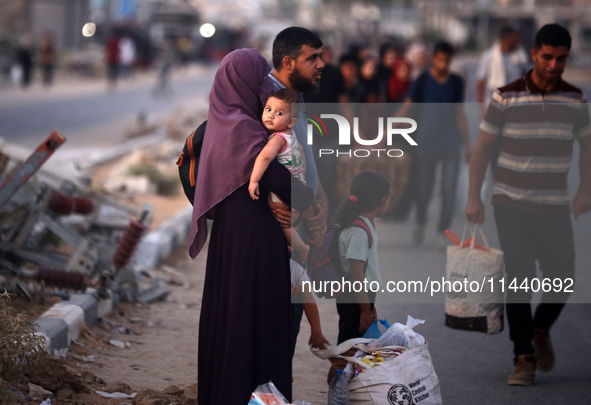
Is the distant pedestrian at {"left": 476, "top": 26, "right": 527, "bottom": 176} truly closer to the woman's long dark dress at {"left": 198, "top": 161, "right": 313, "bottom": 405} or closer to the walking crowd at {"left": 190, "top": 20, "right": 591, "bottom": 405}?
the walking crowd at {"left": 190, "top": 20, "right": 591, "bottom": 405}

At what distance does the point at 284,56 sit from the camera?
421 centimetres

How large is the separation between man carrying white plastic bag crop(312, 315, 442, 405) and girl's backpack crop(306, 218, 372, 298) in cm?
43

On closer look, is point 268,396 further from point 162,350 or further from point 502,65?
point 502,65

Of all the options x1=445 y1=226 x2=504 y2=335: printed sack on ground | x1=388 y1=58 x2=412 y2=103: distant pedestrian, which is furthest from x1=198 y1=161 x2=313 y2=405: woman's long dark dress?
x1=388 y1=58 x2=412 y2=103: distant pedestrian

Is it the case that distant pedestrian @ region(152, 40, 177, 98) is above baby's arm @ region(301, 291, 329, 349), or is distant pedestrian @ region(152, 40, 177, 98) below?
below

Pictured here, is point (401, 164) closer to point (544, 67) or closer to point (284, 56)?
point (544, 67)

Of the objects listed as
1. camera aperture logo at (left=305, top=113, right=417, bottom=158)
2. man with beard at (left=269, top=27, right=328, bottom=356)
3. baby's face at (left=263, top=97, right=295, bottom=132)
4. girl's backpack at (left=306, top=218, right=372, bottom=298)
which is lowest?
girl's backpack at (left=306, top=218, right=372, bottom=298)

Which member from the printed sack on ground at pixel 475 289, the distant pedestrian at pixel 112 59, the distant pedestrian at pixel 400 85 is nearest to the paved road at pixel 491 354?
the printed sack on ground at pixel 475 289

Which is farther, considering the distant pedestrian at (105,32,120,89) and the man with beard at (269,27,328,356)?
the distant pedestrian at (105,32,120,89)

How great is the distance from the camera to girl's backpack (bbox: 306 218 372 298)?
4688 mm

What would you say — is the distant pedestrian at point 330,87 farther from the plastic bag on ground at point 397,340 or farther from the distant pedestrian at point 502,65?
the plastic bag on ground at point 397,340

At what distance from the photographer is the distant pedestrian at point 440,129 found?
938 cm

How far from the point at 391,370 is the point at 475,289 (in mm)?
1136

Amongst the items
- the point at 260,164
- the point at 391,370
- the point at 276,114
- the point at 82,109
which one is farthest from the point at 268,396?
the point at 82,109
